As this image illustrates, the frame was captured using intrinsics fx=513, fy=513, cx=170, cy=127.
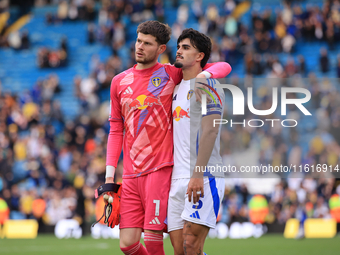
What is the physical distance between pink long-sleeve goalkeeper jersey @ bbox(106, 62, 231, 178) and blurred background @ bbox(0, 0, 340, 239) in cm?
273

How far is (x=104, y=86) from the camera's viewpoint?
62.6ft

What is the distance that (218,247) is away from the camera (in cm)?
1090

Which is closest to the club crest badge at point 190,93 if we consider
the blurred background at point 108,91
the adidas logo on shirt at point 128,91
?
the adidas logo on shirt at point 128,91

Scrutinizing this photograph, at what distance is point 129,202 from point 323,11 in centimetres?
1626

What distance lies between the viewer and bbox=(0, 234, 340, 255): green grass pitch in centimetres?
1003

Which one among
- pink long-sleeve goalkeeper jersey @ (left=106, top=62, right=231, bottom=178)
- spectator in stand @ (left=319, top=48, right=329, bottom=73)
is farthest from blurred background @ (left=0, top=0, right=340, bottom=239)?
pink long-sleeve goalkeeper jersey @ (left=106, top=62, right=231, bottom=178)

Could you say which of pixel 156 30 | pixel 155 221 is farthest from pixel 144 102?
pixel 155 221

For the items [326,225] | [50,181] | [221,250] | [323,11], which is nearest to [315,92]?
[326,225]

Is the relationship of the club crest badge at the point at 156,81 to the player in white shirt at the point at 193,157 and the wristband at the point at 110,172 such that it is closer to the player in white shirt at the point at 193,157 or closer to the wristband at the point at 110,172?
the player in white shirt at the point at 193,157

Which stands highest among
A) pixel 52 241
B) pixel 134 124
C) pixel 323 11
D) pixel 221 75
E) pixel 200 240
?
pixel 323 11

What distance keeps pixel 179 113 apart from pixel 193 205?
0.90 meters

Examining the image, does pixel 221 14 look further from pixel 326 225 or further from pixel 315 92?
pixel 326 225

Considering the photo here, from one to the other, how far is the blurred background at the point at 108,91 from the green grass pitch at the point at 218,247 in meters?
1.41

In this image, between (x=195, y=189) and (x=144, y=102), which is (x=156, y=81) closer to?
(x=144, y=102)
